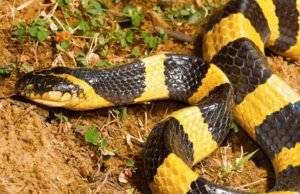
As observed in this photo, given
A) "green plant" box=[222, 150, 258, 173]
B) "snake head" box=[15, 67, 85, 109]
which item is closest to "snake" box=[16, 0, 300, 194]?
"snake head" box=[15, 67, 85, 109]

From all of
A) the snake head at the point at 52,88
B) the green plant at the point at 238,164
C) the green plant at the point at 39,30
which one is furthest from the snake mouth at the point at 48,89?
the green plant at the point at 238,164

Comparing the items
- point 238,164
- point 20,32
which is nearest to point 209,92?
point 238,164

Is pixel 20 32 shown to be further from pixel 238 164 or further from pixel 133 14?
pixel 238 164

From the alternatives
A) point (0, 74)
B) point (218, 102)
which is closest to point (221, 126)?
point (218, 102)

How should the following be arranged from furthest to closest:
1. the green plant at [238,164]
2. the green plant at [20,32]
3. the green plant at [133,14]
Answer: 1. the green plant at [133,14]
2. the green plant at [20,32]
3. the green plant at [238,164]

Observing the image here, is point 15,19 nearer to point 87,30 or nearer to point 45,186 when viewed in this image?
point 87,30

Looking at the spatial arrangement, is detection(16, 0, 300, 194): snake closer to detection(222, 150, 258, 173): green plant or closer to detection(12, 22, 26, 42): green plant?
detection(222, 150, 258, 173): green plant

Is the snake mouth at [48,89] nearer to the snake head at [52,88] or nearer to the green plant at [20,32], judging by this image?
the snake head at [52,88]
